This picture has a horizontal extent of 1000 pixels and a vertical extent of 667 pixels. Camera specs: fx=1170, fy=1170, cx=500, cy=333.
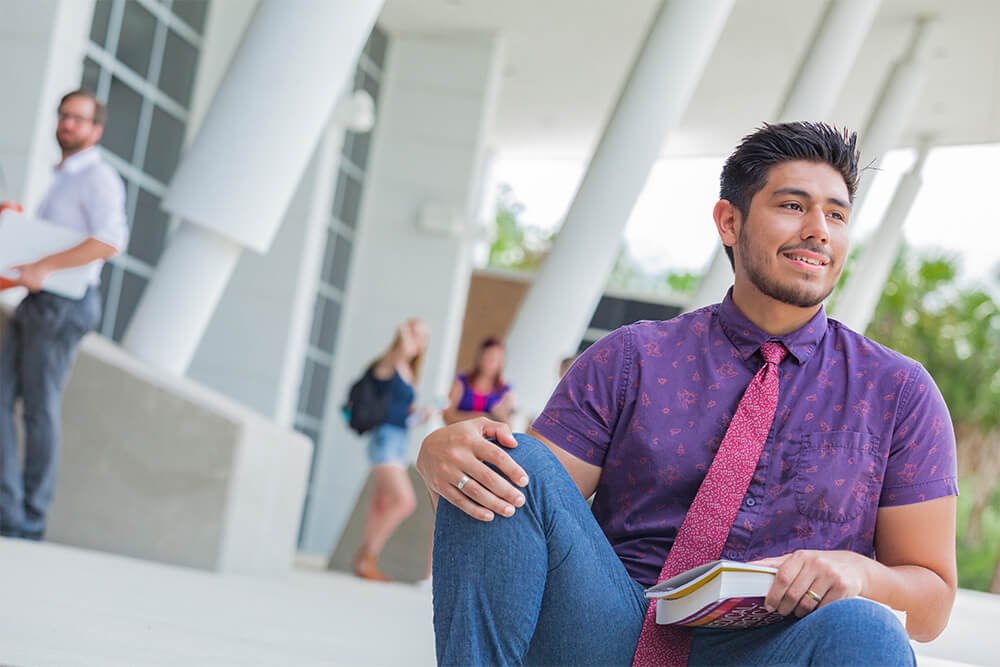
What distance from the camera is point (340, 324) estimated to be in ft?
52.2

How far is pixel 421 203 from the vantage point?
16016 millimetres

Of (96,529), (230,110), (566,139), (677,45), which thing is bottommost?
(96,529)

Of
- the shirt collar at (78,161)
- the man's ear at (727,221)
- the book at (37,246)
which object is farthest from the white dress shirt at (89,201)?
the man's ear at (727,221)

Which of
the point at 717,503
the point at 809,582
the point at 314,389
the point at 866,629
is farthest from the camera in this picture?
the point at 314,389

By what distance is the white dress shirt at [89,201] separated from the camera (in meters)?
5.34

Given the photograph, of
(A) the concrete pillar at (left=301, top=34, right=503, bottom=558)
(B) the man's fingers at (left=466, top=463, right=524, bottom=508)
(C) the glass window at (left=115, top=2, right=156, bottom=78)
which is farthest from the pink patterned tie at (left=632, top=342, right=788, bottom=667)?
(A) the concrete pillar at (left=301, top=34, right=503, bottom=558)

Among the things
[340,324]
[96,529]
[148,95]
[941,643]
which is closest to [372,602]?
[96,529]

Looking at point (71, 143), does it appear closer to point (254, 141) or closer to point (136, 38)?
point (254, 141)

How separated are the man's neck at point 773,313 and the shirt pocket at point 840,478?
245mm

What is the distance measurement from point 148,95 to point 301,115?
6279mm

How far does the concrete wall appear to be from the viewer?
5.46 m

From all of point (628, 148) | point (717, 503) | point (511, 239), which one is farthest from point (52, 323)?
point (511, 239)

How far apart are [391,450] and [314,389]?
23.4ft

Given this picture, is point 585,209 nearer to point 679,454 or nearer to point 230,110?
point 230,110
